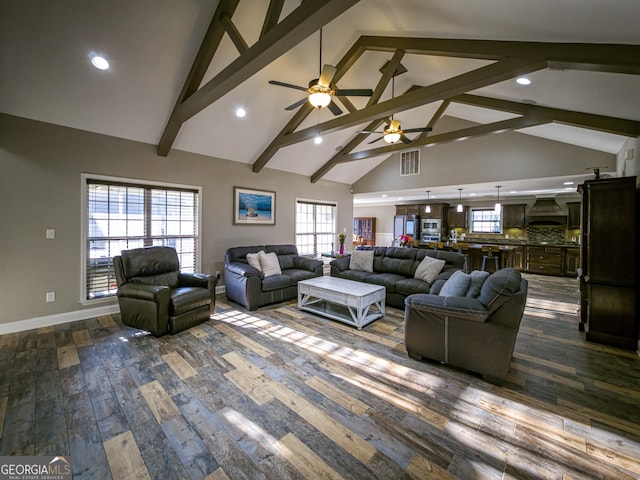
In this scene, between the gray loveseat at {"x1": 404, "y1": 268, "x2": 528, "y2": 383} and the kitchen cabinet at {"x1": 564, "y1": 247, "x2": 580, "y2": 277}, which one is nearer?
the gray loveseat at {"x1": 404, "y1": 268, "x2": 528, "y2": 383}

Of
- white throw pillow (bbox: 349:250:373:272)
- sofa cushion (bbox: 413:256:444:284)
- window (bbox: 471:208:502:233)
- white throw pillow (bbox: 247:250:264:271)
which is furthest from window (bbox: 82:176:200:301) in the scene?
window (bbox: 471:208:502:233)

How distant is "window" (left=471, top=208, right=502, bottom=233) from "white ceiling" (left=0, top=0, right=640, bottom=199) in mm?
4503

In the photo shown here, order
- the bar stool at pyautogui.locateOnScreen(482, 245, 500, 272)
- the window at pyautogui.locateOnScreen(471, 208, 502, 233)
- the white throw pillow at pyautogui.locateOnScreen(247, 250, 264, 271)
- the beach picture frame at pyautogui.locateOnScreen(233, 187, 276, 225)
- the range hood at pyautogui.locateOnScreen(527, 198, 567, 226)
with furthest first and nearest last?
the window at pyautogui.locateOnScreen(471, 208, 502, 233) → the range hood at pyautogui.locateOnScreen(527, 198, 567, 226) → the bar stool at pyautogui.locateOnScreen(482, 245, 500, 272) → the beach picture frame at pyautogui.locateOnScreen(233, 187, 276, 225) → the white throw pillow at pyautogui.locateOnScreen(247, 250, 264, 271)

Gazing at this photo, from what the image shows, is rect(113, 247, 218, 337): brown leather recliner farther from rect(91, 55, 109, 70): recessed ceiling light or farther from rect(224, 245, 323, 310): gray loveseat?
rect(91, 55, 109, 70): recessed ceiling light

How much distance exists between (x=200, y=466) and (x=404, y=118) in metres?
7.05

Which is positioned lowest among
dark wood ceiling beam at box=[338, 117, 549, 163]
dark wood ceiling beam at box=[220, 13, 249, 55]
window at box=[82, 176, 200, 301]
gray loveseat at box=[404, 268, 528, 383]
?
gray loveseat at box=[404, 268, 528, 383]

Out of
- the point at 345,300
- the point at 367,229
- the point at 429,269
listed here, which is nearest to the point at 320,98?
the point at 345,300

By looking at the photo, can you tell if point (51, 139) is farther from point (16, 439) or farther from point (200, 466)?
point (200, 466)

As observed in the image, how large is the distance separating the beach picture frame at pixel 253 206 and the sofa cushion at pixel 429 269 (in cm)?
347

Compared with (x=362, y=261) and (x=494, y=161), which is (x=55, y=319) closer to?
(x=362, y=261)

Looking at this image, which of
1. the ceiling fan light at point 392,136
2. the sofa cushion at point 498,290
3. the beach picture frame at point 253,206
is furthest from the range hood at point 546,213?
the beach picture frame at point 253,206

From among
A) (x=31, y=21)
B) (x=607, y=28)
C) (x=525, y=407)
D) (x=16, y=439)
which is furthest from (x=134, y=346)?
(x=607, y=28)

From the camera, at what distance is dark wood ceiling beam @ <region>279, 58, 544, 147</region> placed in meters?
2.59

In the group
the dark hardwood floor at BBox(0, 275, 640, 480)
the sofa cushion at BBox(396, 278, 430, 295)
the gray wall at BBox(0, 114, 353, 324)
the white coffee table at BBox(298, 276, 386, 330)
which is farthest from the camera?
the sofa cushion at BBox(396, 278, 430, 295)
